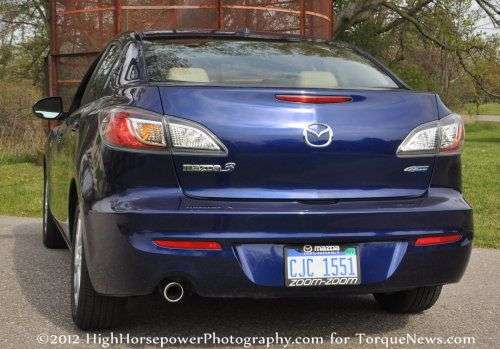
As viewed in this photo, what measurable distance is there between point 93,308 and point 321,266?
1200mm

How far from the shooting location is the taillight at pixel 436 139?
13.2ft

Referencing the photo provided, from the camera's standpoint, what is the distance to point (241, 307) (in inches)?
195

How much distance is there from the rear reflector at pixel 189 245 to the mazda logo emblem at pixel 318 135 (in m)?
0.63

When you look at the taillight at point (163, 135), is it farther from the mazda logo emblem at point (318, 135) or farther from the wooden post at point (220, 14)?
the wooden post at point (220, 14)

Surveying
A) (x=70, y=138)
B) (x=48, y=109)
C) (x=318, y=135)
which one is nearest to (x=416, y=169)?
(x=318, y=135)

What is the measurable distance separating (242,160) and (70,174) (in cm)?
146

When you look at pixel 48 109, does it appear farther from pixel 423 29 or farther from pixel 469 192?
pixel 423 29

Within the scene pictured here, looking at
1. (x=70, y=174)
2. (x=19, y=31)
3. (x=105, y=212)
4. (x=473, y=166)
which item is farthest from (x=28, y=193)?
(x=19, y=31)

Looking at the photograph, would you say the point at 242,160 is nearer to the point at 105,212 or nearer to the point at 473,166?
the point at 105,212

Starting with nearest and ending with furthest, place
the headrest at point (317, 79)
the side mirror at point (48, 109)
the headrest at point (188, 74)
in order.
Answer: the headrest at point (188, 74) < the headrest at point (317, 79) < the side mirror at point (48, 109)

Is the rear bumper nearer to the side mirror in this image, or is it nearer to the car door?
the car door

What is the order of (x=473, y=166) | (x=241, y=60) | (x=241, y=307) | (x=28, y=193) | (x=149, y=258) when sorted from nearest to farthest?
(x=149, y=258), (x=241, y=60), (x=241, y=307), (x=28, y=193), (x=473, y=166)

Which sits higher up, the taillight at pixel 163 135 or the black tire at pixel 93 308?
the taillight at pixel 163 135

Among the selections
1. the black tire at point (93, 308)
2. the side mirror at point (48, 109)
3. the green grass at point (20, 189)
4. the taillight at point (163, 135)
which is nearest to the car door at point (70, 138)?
the side mirror at point (48, 109)
